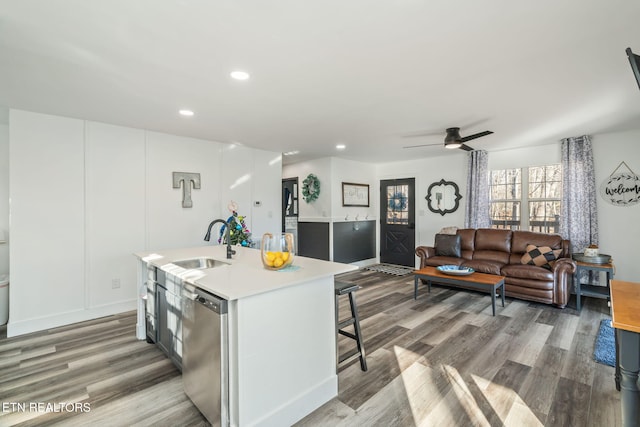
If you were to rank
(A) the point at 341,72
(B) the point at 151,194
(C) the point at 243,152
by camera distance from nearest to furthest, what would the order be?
(A) the point at 341,72 → (B) the point at 151,194 → (C) the point at 243,152

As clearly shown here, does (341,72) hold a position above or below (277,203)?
above

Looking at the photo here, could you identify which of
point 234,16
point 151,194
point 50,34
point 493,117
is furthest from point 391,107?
point 151,194

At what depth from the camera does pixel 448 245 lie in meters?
5.13

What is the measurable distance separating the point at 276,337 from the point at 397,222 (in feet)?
18.4

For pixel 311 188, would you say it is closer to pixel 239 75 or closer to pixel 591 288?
pixel 239 75

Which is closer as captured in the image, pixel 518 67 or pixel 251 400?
pixel 251 400

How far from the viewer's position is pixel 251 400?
5.30 ft

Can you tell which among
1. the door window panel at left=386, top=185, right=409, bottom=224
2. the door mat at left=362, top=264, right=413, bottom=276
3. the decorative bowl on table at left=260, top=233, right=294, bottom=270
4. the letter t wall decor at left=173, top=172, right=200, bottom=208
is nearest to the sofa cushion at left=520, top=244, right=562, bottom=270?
the door mat at left=362, top=264, right=413, bottom=276

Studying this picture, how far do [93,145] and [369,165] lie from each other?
5298mm

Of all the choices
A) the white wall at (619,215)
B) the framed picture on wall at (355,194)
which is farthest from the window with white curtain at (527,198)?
the framed picture on wall at (355,194)

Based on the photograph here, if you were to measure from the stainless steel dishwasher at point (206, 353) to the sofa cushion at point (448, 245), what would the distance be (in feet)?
14.5

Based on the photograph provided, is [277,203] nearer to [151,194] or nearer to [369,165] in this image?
[151,194]

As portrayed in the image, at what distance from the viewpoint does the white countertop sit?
1.63 m

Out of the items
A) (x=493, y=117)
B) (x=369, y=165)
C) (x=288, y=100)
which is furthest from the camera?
(x=369, y=165)
